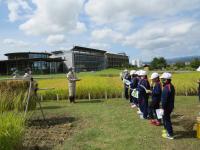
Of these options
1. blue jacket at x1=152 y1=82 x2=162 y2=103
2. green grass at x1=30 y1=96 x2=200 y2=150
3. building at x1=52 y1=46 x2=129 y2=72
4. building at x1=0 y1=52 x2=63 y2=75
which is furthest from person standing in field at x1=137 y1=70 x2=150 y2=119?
building at x1=52 y1=46 x2=129 y2=72

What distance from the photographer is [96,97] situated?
61.0ft

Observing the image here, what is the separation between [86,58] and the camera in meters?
108

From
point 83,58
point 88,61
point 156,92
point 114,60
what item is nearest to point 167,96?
point 156,92

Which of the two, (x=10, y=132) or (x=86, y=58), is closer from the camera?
A: (x=10, y=132)

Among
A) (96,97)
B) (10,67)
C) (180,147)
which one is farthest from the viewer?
(10,67)

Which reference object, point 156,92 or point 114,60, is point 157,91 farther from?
point 114,60

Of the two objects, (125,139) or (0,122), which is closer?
(0,122)

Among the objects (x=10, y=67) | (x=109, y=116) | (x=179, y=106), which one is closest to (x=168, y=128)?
(x=109, y=116)

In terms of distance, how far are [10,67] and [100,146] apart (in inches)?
3174

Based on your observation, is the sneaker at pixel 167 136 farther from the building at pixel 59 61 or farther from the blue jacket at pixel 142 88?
the building at pixel 59 61

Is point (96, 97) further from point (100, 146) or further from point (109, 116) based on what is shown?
point (100, 146)

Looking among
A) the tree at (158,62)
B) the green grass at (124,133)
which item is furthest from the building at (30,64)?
the green grass at (124,133)

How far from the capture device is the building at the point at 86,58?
98875mm

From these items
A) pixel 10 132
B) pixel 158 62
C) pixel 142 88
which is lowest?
pixel 10 132
